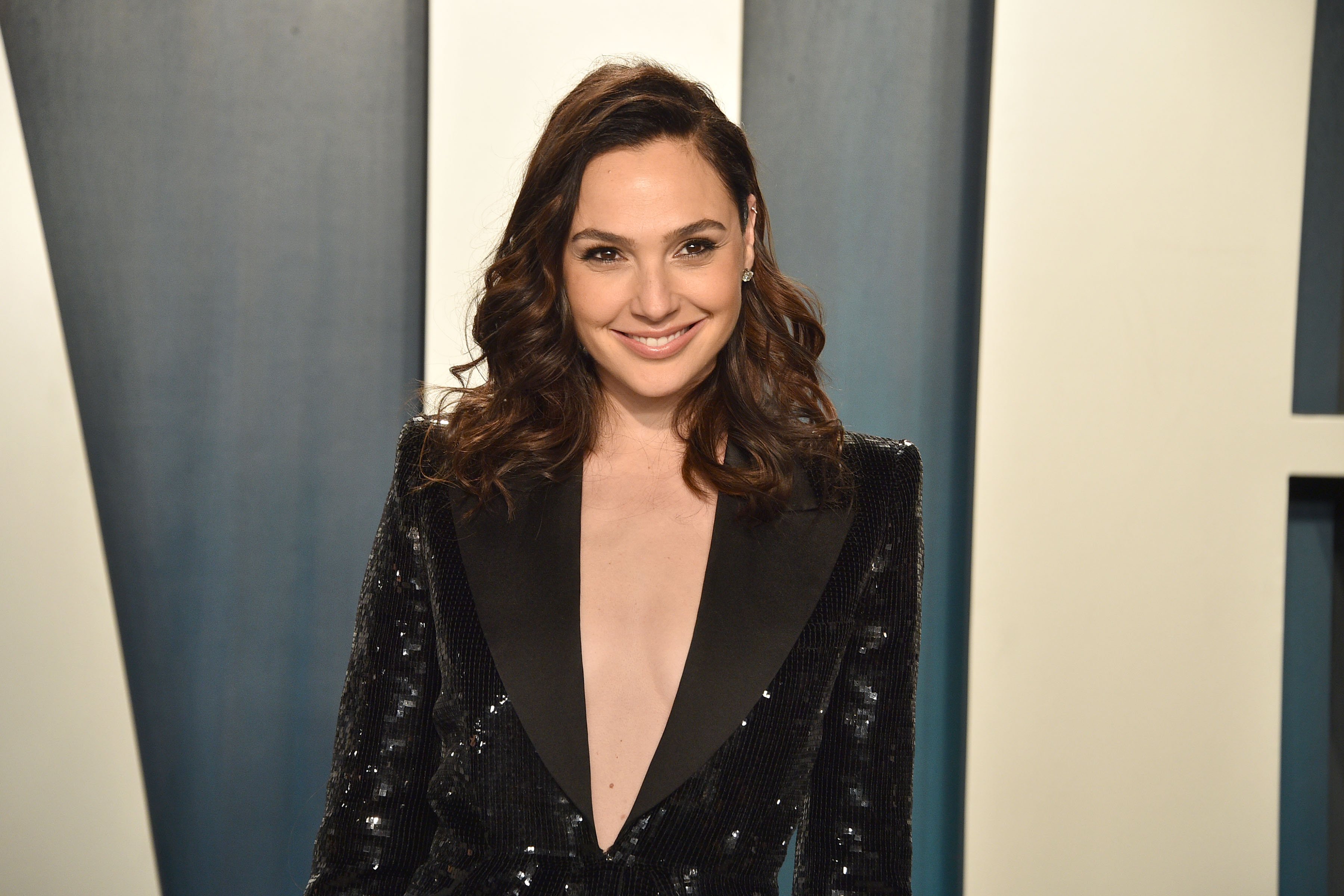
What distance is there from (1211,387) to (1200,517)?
10.5 inches

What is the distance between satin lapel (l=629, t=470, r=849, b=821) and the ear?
0.36 metres

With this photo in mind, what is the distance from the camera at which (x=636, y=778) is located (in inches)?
56.2

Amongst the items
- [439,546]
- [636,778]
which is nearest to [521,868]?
[636,778]

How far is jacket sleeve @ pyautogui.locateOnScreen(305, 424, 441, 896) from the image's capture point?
1.48 m

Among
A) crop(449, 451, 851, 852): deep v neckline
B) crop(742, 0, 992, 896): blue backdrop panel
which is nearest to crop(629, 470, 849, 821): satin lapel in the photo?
crop(449, 451, 851, 852): deep v neckline

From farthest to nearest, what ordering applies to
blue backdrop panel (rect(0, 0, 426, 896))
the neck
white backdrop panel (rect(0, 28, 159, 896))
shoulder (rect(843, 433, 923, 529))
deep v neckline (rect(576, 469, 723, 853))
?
blue backdrop panel (rect(0, 0, 426, 896)), white backdrop panel (rect(0, 28, 159, 896)), the neck, shoulder (rect(843, 433, 923, 529)), deep v neckline (rect(576, 469, 723, 853))

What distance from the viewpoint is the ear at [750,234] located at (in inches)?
66.4

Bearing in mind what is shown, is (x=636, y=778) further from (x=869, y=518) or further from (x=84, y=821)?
(x=84, y=821)

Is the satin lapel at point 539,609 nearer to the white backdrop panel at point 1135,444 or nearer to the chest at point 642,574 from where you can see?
the chest at point 642,574

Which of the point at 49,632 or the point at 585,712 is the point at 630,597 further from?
the point at 49,632

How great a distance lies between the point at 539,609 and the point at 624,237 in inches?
21.5

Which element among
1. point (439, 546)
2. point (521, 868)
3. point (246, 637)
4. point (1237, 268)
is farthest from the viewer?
point (246, 637)

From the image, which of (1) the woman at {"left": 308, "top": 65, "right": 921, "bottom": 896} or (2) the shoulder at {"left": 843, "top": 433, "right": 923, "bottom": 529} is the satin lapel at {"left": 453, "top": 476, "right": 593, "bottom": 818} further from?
(2) the shoulder at {"left": 843, "top": 433, "right": 923, "bottom": 529}

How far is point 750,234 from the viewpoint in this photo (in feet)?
5.58
